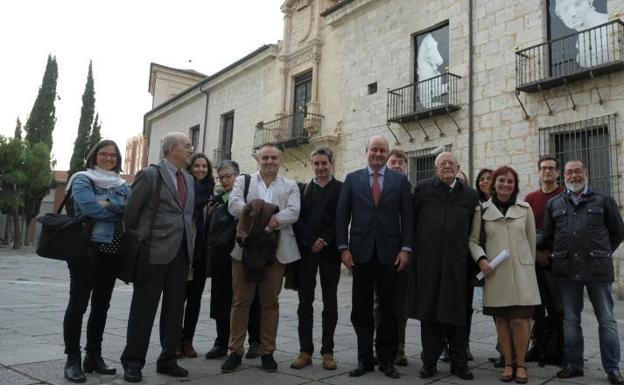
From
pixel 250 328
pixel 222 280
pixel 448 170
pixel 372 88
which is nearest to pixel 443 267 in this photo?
pixel 448 170

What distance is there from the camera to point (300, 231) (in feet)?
13.6

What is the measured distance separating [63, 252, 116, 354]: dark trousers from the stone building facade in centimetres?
871

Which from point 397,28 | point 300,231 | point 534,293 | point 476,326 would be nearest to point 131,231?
point 300,231

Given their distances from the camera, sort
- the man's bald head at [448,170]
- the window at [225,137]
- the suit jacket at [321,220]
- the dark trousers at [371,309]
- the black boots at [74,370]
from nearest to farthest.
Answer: the black boots at [74,370] → the dark trousers at [371,309] → the man's bald head at [448,170] → the suit jacket at [321,220] → the window at [225,137]

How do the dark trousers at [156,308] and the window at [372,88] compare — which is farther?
the window at [372,88]

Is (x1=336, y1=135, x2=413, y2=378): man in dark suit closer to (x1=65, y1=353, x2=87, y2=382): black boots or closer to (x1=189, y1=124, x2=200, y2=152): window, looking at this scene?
(x1=65, y1=353, x2=87, y2=382): black boots

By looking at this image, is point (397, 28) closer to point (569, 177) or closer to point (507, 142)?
point (507, 142)

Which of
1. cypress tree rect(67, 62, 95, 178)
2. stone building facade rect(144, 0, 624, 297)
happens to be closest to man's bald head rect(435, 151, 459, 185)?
stone building facade rect(144, 0, 624, 297)

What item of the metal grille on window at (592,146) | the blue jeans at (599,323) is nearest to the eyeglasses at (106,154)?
the blue jeans at (599,323)

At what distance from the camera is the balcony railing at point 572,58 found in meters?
9.24

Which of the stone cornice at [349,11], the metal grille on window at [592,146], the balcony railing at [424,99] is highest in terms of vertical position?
the stone cornice at [349,11]

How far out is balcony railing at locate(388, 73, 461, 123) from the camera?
1196 centimetres

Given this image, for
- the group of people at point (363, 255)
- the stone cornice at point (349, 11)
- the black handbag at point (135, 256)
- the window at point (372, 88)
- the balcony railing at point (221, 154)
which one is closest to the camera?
the black handbag at point (135, 256)

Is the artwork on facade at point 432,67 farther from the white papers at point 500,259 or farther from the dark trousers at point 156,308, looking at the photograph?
the dark trousers at point 156,308
